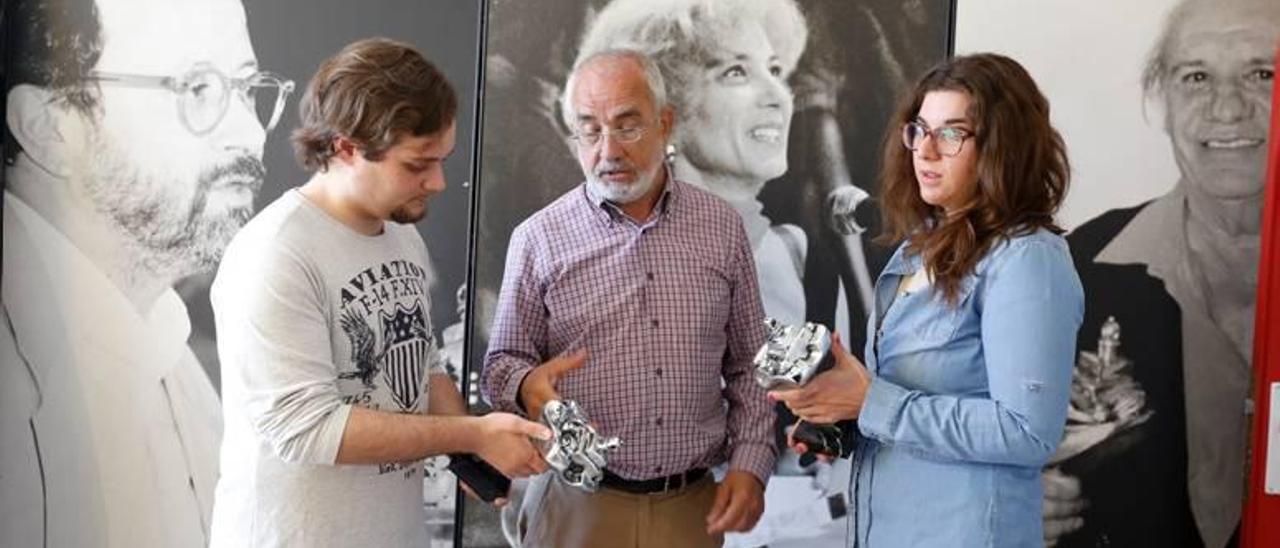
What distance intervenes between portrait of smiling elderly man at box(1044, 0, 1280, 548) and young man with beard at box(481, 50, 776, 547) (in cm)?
109

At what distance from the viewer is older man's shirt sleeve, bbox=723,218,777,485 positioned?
260cm

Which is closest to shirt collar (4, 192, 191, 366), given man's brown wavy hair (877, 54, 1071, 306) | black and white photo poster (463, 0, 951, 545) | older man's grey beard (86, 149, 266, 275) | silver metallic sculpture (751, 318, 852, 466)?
older man's grey beard (86, 149, 266, 275)

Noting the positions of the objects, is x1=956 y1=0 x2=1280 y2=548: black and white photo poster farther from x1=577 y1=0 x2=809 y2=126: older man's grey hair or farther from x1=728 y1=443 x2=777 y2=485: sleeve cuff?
x1=728 y1=443 x2=777 y2=485: sleeve cuff

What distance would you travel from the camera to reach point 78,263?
3264 millimetres

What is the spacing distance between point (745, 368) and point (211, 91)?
5.41 ft

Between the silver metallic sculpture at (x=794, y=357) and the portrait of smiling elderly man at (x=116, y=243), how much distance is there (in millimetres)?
1819

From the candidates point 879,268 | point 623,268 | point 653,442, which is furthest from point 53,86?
point 879,268

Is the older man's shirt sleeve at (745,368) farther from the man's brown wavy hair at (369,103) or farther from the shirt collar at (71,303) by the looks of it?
the shirt collar at (71,303)

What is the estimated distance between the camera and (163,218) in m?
3.24

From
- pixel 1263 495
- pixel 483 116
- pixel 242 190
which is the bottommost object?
pixel 1263 495

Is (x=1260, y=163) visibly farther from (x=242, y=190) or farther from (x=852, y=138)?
(x=242, y=190)

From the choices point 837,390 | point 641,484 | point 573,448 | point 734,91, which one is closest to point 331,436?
point 573,448

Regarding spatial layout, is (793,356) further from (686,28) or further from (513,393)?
(686,28)

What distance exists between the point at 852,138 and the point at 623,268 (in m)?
0.91
